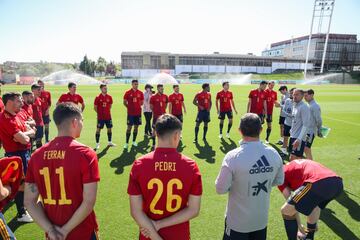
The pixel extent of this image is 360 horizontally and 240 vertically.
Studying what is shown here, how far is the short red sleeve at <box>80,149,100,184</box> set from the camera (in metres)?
2.43

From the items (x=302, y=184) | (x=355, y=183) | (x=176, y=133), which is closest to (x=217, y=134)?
(x=355, y=183)

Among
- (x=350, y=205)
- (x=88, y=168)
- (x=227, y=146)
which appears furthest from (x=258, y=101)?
(x=88, y=168)

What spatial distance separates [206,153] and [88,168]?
6822mm

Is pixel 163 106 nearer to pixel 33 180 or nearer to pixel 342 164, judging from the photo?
pixel 342 164

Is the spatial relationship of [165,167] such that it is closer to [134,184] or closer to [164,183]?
[164,183]

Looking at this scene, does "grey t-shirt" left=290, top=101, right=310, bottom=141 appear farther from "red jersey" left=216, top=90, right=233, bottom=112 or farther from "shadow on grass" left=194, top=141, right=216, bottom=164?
"red jersey" left=216, top=90, right=233, bottom=112

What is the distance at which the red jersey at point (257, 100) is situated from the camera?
35.4 ft

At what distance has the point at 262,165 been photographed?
9.21 ft

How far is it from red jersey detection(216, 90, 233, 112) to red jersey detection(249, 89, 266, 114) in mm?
990

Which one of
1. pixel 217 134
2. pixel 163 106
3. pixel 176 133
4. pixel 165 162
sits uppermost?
pixel 176 133

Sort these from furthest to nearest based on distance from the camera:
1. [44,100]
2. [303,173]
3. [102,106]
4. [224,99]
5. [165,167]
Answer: [224,99] < [44,100] < [102,106] < [303,173] < [165,167]

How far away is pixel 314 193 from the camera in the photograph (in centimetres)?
314

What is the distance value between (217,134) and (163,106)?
3224 millimetres

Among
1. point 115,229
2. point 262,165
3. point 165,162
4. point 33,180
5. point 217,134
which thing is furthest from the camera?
point 217,134
